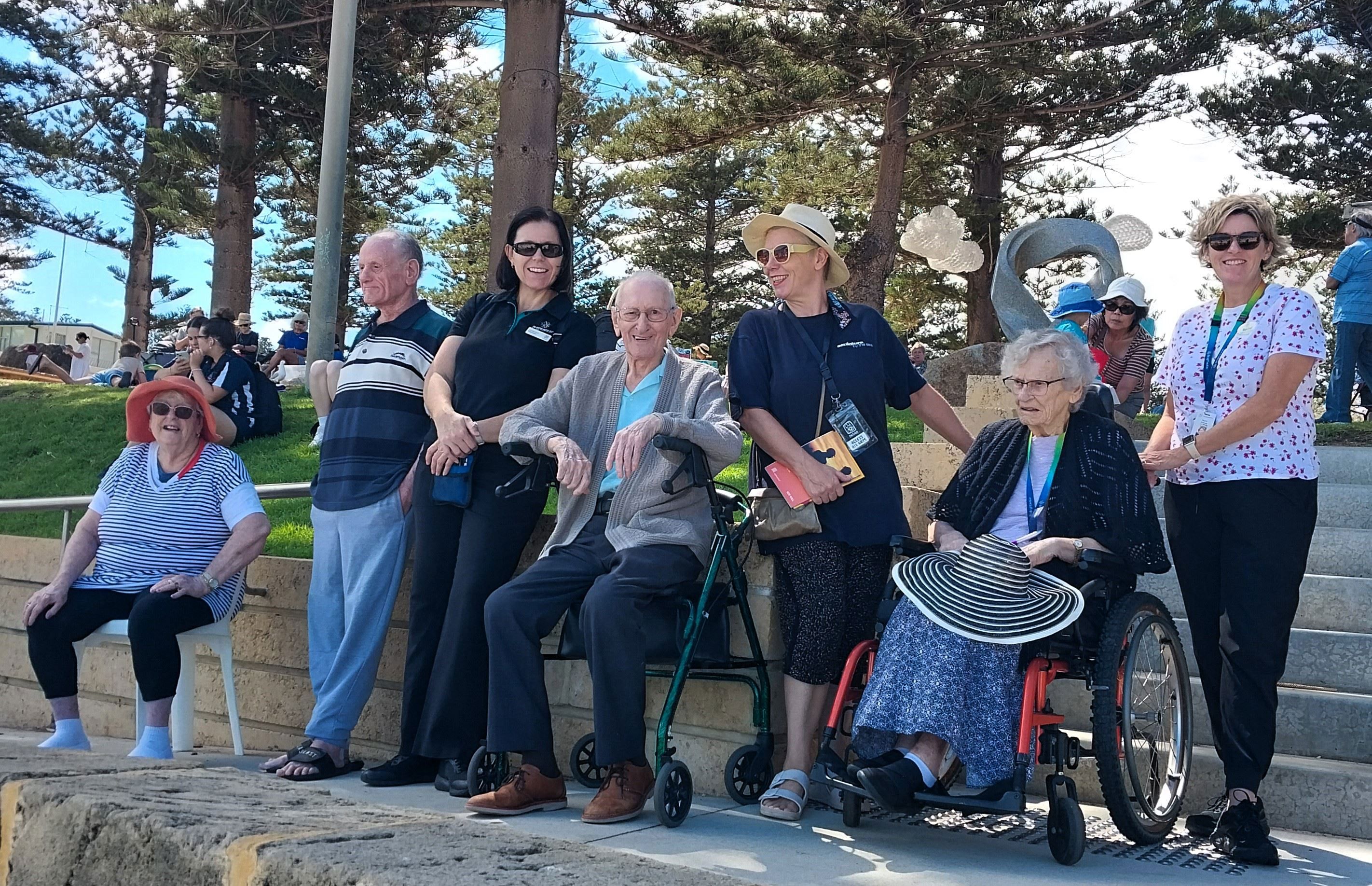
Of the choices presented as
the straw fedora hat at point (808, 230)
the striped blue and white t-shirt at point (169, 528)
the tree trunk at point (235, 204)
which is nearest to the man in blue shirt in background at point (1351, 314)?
the straw fedora hat at point (808, 230)

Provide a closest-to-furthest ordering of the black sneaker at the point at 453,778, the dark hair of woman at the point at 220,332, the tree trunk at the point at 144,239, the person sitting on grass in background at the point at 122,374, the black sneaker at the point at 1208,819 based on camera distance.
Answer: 1. the black sneaker at the point at 1208,819
2. the black sneaker at the point at 453,778
3. the dark hair of woman at the point at 220,332
4. the person sitting on grass in background at the point at 122,374
5. the tree trunk at the point at 144,239

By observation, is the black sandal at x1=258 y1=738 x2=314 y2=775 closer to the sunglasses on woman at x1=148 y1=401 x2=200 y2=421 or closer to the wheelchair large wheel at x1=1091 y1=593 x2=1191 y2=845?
the sunglasses on woman at x1=148 y1=401 x2=200 y2=421

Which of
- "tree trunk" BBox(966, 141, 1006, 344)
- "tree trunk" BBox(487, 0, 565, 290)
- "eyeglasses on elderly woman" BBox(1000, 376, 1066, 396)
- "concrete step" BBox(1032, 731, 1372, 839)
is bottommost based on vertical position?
"concrete step" BBox(1032, 731, 1372, 839)

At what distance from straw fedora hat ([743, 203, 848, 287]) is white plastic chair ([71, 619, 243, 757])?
2.49 meters

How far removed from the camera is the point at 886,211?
57.0 ft

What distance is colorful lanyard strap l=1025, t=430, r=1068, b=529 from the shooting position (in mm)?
3875

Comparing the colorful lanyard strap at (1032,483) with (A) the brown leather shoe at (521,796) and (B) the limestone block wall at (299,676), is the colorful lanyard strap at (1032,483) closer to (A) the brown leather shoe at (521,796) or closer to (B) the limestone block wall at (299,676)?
(B) the limestone block wall at (299,676)

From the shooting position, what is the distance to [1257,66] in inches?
750

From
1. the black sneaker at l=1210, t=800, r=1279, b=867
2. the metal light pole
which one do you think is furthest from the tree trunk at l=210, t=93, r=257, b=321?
the black sneaker at l=1210, t=800, r=1279, b=867

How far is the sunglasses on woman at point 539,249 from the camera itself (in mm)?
4551

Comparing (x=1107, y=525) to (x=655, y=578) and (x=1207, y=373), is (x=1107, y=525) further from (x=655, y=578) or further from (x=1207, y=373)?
(x=655, y=578)

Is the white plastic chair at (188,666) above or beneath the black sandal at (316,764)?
above

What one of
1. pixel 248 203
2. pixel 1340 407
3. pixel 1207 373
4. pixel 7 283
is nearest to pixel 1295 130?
pixel 1340 407

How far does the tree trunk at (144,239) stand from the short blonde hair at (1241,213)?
2253 cm
